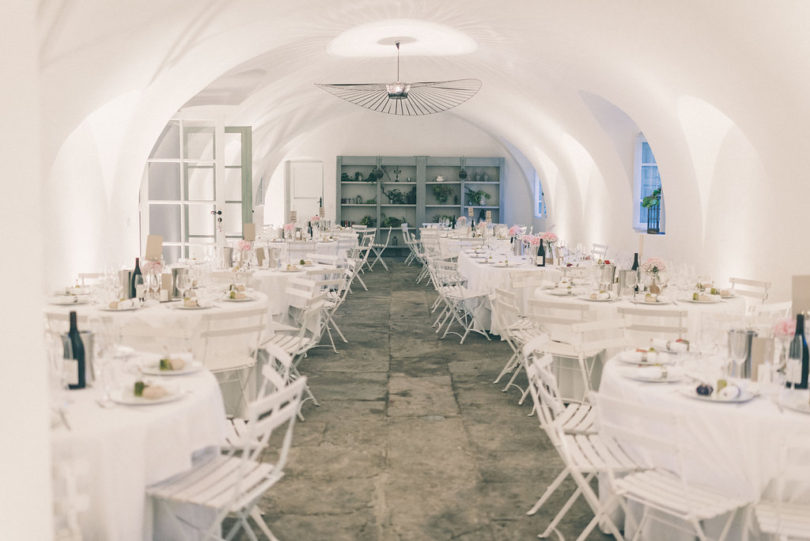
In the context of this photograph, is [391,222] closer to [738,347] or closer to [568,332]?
[568,332]

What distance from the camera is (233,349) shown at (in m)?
5.94

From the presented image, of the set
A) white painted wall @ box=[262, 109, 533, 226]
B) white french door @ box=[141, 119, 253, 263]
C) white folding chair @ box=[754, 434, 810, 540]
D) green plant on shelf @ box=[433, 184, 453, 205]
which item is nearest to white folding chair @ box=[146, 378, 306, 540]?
white folding chair @ box=[754, 434, 810, 540]

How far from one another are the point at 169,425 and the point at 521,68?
9074 millimetres

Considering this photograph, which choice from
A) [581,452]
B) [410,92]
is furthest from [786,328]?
[410,92]

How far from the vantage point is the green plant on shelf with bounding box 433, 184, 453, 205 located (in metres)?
20.6

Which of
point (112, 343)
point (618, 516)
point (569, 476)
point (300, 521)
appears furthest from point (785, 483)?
point (112, 343)

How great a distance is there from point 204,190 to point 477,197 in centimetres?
1061

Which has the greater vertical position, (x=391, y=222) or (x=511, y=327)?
(x=391, y=222)

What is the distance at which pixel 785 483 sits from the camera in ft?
10.7

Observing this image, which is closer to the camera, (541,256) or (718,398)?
(718,398)

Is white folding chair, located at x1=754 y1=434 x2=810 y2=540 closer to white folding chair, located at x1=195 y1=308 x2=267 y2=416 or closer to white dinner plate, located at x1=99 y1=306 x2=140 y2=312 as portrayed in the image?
white folding chair, located at x1=195 y1=308 x2=267 y2=416

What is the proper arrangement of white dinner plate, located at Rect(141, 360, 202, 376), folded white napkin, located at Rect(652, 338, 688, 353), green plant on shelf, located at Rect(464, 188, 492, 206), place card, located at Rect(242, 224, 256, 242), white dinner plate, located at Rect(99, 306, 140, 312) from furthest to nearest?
green plant on shelf, located at Rect(464, 188, 492, 206) → place card, located at Rect(242, 224, 256, 242) → white dinner plate, located at Rect(99, 306, 140, 312) → folded white napkin, located at Rect(652, 338, 688, 353) → white dinner plate, located at Rect(141, 360, 202, 376)

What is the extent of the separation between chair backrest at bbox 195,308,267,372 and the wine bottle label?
1.45 metres

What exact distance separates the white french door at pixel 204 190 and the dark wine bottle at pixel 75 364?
6.63 meters
